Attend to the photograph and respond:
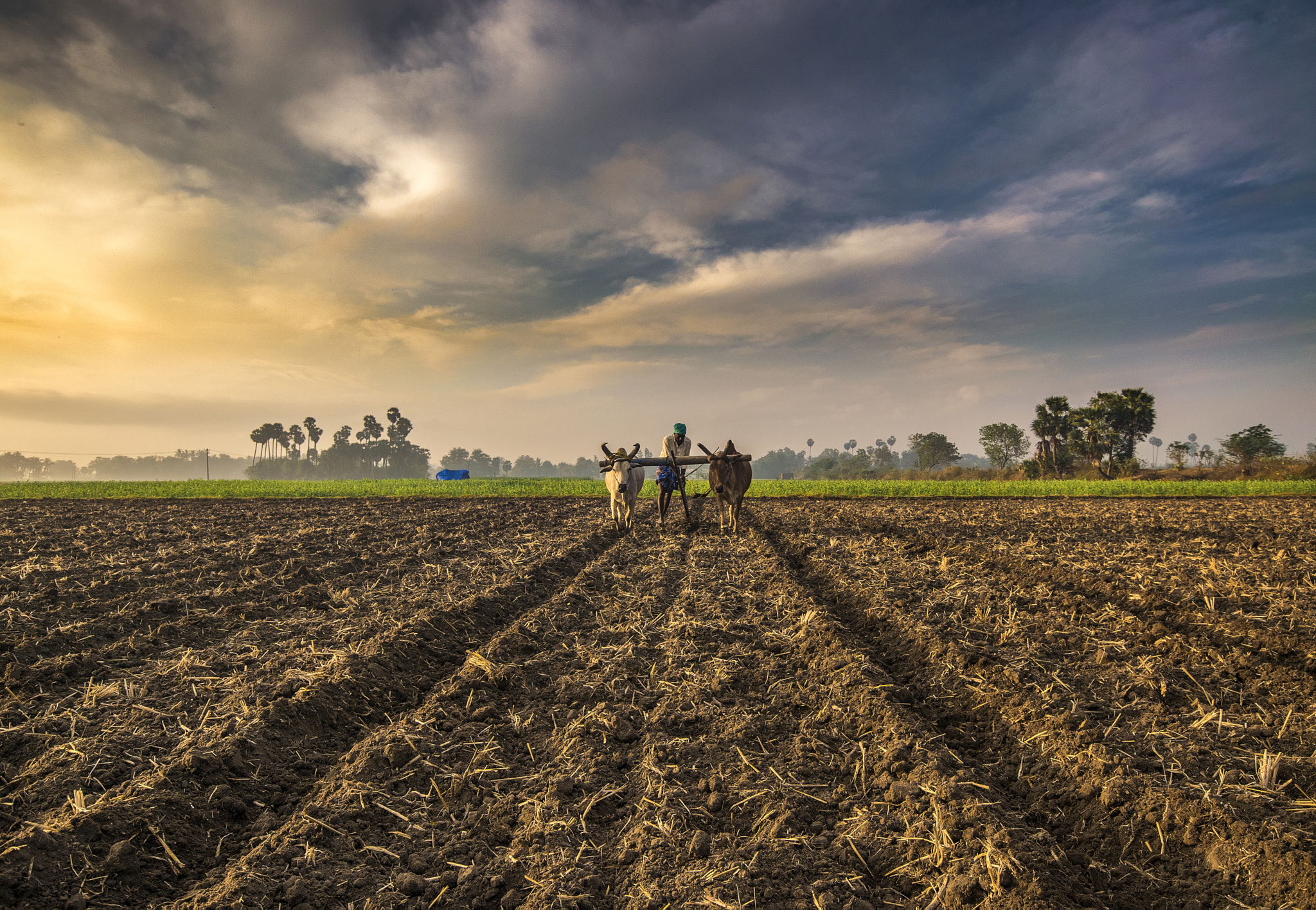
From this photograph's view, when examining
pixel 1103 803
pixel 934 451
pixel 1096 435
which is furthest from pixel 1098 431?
pixel 1103 803

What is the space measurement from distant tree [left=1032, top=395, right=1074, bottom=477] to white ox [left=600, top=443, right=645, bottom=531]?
5907 cm

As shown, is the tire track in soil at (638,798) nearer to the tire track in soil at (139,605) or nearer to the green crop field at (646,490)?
the tire track in soil at (139,605)

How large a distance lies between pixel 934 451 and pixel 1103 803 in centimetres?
11069

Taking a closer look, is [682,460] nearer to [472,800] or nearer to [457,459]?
[472,800]

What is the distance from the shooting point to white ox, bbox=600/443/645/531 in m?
13.8

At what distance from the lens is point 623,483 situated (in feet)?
46.6

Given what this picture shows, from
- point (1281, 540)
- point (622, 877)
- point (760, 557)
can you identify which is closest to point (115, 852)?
point (622, 877)

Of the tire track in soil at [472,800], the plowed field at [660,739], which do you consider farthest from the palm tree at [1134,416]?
the tire track in soil at [472,800]

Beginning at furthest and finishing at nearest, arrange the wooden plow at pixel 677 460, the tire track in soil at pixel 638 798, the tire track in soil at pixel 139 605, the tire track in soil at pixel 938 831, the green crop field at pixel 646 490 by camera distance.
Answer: the green crop field at pixel 646 490
the wooden plow at pixel 677 460
the tire track in soil at pixel 139 605
the tire track in soil at pixel 638 798
the tire track in soil at pixel 938 831

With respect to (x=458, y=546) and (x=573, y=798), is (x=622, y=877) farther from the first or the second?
(x=458, y=546)

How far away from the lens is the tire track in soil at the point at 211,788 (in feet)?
9.82

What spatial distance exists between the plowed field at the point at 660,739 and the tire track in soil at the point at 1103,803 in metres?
0.02

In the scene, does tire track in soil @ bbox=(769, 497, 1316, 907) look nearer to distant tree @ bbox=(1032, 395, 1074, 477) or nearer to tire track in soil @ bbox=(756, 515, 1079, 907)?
tire track in soil @ bbox=(756, 515, 1079, 907)

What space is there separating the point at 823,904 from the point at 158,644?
7472 millimetres
